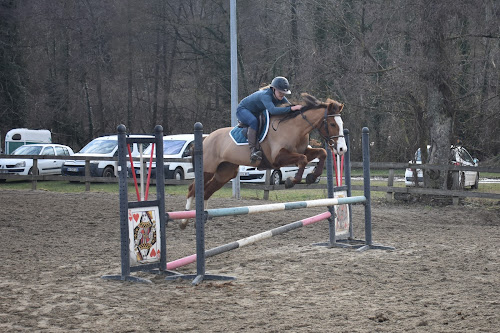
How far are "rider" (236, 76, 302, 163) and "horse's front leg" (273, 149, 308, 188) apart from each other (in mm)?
258

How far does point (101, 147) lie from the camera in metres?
21.5

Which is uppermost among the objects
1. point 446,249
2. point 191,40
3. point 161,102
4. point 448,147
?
point 191,40

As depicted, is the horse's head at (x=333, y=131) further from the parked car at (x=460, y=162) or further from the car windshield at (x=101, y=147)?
the car windshield at (x=101, y=147)

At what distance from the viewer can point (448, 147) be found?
15461mm

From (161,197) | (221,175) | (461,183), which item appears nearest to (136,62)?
(461,183)

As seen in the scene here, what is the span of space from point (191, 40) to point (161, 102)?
12.5ft

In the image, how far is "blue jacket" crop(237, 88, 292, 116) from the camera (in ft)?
26.9

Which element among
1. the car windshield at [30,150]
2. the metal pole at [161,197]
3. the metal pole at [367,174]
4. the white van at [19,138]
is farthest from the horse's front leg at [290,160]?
the white van at [19,138]

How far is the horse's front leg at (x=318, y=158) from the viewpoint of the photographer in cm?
795

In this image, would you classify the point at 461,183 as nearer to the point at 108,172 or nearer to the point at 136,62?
the point at 108,172

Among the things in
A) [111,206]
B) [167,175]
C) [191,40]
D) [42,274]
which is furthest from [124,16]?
[42,274]

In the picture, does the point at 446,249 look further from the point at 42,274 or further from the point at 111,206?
the point at 111,206

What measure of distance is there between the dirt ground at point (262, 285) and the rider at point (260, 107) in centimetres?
145

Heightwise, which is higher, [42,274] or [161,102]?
[161,102]
